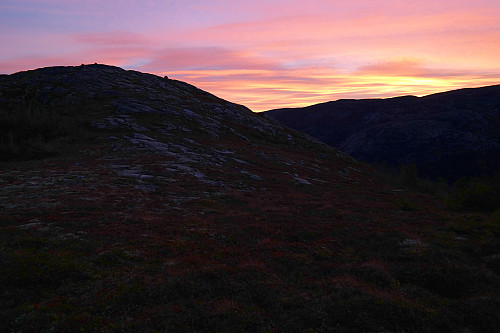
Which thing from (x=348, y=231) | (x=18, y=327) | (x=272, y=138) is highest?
(x=272, y=138)

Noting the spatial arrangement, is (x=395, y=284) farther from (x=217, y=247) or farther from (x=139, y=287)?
(x=139, y=287)

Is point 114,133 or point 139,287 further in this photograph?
point 114,133

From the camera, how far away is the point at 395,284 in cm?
1316

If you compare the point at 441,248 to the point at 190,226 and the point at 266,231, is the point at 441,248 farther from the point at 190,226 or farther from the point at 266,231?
the point at 190,226

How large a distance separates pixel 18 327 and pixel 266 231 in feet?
47.3

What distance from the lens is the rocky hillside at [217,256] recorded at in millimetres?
9961

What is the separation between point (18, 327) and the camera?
8.49 meters

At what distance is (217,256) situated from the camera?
1519 cm

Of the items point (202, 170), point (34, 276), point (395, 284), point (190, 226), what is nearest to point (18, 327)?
point (34, 276)

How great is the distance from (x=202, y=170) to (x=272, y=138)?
5409 cm

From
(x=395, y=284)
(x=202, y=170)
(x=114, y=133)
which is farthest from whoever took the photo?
(x=114, y=133)

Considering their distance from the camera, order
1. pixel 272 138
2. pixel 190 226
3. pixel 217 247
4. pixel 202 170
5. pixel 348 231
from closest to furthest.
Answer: pixel 217 247 < pixel 190 226 < pixel 348 231 < pixel 202 170 < pixel 272 138

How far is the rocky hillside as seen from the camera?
9961 millimetres

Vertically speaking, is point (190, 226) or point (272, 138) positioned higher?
point (272, 138)
